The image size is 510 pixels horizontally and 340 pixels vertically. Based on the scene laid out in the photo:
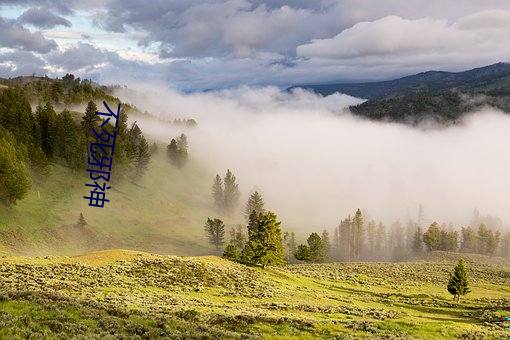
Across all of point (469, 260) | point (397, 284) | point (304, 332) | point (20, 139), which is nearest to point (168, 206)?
point (20, 139)

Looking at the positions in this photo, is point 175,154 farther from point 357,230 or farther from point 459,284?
point 459,284

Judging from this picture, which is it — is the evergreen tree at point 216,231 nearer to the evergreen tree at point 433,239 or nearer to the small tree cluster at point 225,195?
the small tree cluster at point 225,195

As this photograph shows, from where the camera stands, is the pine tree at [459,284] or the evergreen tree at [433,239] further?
the evergreen tree at [433,239]

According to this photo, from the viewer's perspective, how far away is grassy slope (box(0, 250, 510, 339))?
24.2 meters

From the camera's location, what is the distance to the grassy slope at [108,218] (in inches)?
3583

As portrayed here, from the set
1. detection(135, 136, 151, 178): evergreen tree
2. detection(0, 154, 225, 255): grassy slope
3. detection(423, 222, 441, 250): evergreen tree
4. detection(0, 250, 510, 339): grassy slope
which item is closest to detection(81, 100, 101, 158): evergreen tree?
detection(0, 154, 225, 255): grassy slope

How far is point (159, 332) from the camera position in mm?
22875

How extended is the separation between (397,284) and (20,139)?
375 feet

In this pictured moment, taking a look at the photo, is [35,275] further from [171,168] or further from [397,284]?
[171,168]

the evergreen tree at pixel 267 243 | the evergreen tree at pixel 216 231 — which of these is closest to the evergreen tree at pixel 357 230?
the evergreen tree at pixel 216 231

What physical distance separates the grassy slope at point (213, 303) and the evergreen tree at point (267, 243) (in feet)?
8.72

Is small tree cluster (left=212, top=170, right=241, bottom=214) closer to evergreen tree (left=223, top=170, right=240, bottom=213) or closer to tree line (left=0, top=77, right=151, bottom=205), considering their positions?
evergreen tree (left=223, top=170, right=240, bottom=213)

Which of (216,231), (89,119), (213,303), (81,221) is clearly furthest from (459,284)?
(89,119)

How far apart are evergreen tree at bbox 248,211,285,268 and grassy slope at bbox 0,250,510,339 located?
2.66 metres
